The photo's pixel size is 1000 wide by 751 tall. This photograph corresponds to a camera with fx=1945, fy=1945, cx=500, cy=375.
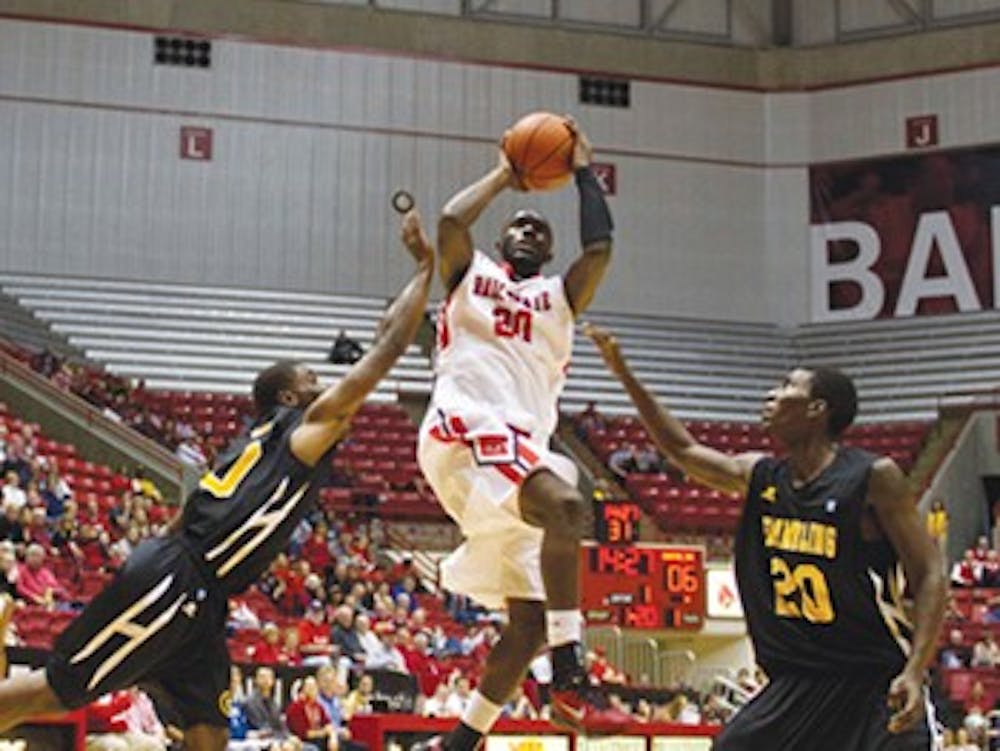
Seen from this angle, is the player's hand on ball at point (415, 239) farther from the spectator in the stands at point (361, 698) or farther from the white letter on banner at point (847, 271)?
the white letter on banner at point (847, 271)

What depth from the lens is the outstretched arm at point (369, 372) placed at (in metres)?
7.61

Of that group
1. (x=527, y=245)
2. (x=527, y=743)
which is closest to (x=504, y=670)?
(x=527, y=245)

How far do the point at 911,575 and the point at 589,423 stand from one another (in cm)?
2373

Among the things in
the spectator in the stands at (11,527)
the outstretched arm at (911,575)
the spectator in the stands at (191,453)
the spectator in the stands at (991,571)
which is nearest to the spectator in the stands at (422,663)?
the spectator in the stands at (11,527)

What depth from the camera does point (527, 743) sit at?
15.7 m

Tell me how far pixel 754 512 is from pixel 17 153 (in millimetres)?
25322

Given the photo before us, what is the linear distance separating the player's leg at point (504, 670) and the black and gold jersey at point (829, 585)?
1.24 m

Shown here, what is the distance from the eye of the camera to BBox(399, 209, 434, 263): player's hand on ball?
771 centimetres

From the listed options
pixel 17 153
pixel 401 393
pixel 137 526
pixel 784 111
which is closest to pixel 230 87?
pixel 17 153

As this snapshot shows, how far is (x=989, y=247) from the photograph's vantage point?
3331cm

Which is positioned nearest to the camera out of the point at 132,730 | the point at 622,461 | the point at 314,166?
the point at 132,730

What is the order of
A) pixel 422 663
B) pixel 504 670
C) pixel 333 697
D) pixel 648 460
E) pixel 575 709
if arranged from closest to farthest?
pixel 575 709
pixel 504 670
pixel 333 697
pixel 422 663
pixel 648 460

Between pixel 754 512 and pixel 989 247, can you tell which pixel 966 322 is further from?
pixel 754 512

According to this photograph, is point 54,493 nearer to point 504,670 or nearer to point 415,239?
→ point 504,670
